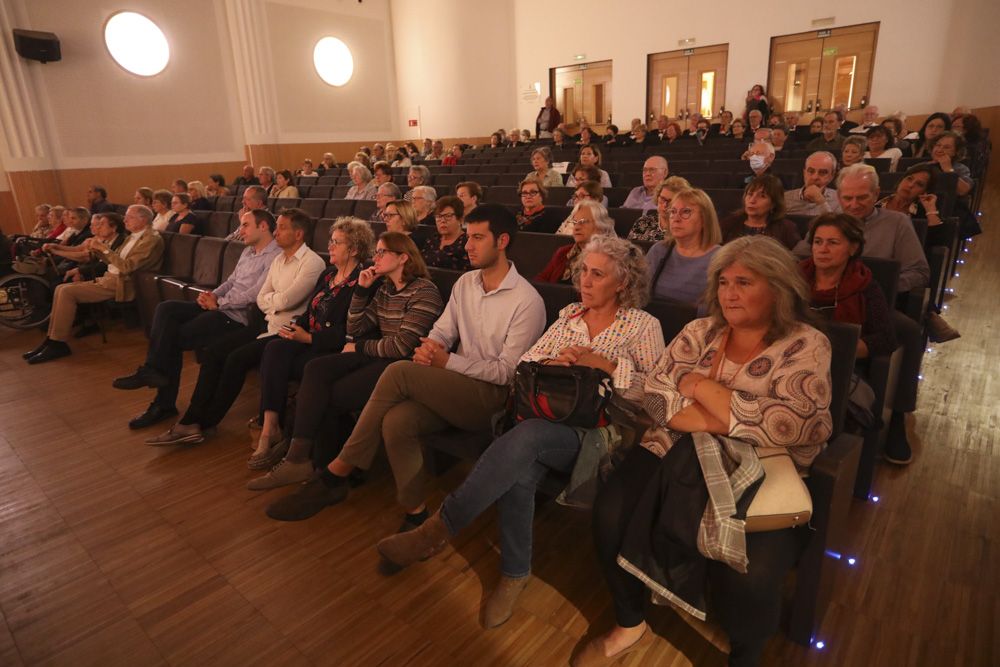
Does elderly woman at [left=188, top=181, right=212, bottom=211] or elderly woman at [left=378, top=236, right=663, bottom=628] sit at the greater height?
elderly woman at [left=188, top=181, right=212, bottom=211]

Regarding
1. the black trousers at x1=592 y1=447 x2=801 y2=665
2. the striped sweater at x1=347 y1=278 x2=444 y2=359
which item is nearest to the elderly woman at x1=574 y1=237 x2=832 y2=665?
the black trousers at x1=592 y1=447 x2=801 y2=665

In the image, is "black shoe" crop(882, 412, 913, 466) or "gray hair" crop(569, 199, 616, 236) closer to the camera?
"black shoe" crop(882, 412, 913, 466)

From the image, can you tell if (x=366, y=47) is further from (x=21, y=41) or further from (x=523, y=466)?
(x=523, y=466)

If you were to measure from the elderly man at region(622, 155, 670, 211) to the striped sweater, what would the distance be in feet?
6.90

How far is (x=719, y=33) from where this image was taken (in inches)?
430

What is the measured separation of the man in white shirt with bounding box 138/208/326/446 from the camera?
283cm

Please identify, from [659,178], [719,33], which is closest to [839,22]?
[719,33]

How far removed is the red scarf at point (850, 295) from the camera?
1.99m

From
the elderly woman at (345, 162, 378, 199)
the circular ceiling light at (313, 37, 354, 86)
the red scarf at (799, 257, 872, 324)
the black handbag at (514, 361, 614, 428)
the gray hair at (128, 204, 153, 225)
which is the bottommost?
the black handbag at (514, 361, 614, 428)

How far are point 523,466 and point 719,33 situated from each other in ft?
39.1

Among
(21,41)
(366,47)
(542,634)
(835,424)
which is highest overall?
(366,47)

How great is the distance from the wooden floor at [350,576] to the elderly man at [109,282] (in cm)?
184

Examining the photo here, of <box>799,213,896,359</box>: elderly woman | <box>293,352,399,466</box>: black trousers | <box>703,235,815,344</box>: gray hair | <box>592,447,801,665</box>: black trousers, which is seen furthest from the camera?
<box>293,352,399,466</box>: black trousers

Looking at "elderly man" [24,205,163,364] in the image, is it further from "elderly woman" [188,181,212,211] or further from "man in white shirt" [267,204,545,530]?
"man in white shirt" [267,204,545,530]
